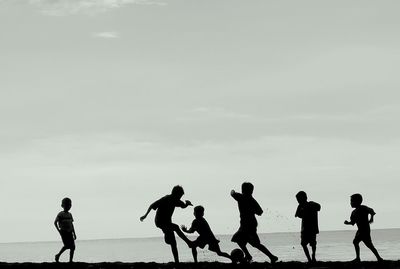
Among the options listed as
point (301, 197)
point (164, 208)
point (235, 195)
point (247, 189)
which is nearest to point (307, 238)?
point (301, 197)

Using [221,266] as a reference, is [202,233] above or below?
above

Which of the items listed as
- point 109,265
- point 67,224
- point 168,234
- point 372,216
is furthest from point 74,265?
point 372,216

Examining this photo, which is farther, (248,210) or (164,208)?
(164,208)

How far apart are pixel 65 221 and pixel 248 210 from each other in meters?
5.47

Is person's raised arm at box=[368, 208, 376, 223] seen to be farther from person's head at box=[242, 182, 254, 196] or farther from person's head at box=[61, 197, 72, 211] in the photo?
person's head at box=[61, 197, 72, 211]

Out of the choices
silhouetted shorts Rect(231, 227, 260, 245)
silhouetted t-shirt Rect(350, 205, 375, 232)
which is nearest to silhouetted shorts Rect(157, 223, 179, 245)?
silhouetted shorts Rect(231, 227, 260, 245)

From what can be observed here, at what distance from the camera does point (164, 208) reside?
16.6 meters

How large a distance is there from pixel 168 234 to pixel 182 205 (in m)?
0.75

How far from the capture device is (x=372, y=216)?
688 inches

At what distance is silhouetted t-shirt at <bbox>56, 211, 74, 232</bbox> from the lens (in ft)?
62.9

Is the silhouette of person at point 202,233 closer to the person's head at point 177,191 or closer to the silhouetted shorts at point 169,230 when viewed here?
the silhouetted shorts at point 169,230

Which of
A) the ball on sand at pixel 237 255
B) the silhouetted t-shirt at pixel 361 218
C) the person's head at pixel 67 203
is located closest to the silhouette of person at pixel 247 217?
the ball on sand at pixel 237 255

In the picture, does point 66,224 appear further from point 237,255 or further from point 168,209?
point 237,255

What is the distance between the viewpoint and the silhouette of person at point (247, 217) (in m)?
16.4
